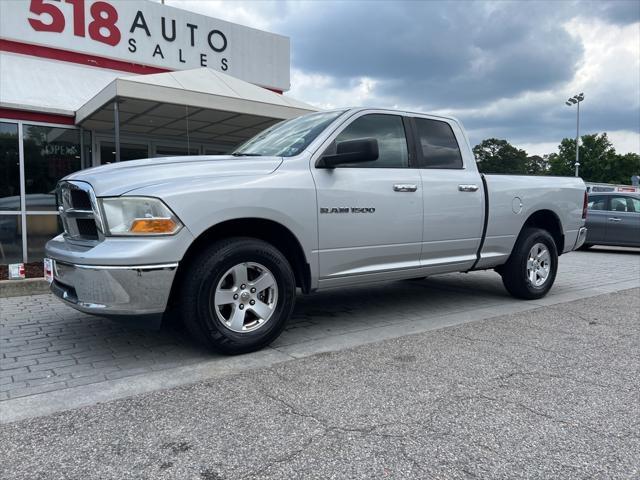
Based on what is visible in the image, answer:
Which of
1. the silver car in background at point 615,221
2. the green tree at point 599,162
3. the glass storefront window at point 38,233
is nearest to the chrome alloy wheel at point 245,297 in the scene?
the glass storefront window at point 38,233

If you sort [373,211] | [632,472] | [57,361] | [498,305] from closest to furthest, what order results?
[632,472] → [57,361] → [373,211] → [498,305]

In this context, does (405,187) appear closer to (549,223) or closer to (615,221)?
(549,223)

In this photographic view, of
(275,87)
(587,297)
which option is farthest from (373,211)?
(275,87)

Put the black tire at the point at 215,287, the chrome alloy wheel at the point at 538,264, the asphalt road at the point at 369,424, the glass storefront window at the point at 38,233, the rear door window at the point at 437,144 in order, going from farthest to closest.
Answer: the glass storefront window at the point at 38,233, the chrome alloy wheel at the point at 538,264, the rear door window at the point at 437,144, the black tire at the point at 215,287, the asphalt road at the point at 369,424

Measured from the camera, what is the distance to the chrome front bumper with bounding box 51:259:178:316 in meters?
3.36

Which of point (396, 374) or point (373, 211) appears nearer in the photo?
point (396, 374)

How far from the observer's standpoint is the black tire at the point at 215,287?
3.56 metres

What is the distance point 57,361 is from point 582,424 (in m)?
3.55

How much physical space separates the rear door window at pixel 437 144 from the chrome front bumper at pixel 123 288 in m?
2.78

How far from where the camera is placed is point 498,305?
231 inches

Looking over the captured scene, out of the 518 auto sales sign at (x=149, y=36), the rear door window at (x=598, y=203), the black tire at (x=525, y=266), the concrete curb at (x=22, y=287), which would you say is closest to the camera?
the black tire at (x=525, y=266)

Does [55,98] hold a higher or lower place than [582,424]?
higher

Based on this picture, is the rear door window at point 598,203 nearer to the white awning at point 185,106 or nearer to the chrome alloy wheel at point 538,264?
the chrome alloy wheel at point 538,264

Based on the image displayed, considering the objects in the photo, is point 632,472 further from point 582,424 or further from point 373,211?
point 373,211
